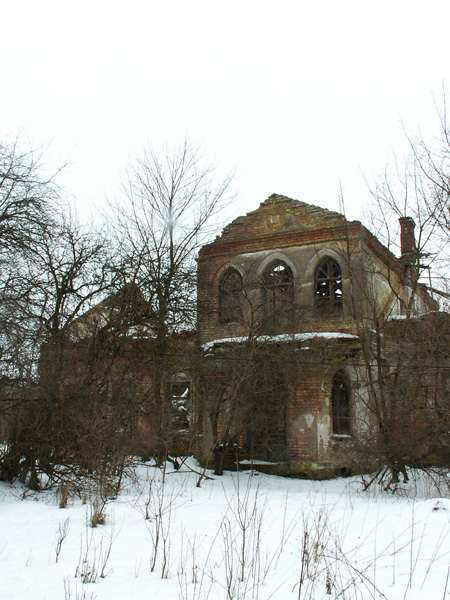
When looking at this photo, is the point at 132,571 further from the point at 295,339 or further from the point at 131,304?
the point at 295,339

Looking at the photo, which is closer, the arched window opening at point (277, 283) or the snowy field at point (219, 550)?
the snowy field at point (219, 550)

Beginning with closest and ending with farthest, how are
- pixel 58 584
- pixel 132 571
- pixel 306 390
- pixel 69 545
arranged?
pixel 58 584, pixel 132 571, pixel 69 545, pixel 306 390

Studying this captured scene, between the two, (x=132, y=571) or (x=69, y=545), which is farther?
(x=69, y=545)

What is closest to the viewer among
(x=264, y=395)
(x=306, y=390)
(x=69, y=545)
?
(x=69, y=545)

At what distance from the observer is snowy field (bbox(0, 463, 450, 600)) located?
200 inches

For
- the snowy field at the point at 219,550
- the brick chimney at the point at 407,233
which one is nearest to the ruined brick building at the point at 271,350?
the brick chimney at the point at 407,233

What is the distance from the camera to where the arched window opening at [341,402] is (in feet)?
53.5

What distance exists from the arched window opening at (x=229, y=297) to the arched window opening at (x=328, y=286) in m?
2.42

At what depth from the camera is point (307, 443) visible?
15586mm

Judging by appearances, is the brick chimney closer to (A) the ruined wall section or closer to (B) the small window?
(A) the ruined wall section

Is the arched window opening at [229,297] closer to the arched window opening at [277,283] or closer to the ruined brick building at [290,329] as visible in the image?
the ruined brick building at [290,329]

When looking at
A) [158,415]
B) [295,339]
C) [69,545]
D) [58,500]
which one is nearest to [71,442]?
[58,500]

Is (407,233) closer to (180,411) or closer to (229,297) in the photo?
(229,297)

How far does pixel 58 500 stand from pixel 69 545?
3452mm
